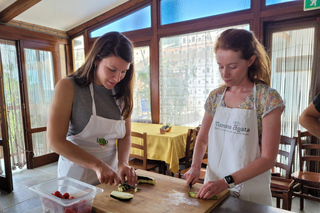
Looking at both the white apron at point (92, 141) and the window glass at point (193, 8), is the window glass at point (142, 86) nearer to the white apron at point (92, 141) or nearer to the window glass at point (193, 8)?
the window glass at point (193, 8)

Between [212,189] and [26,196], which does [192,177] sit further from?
[26,196]

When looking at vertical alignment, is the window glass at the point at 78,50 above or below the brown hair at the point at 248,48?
above

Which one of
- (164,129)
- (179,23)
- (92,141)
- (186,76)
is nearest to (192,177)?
(92,141)

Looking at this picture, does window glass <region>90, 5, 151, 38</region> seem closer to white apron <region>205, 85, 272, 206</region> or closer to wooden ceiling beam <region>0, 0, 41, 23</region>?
Result: wooden ceiling beam <region>0, 0, 41, 23</region>

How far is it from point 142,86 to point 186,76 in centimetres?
94

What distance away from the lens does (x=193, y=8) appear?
3596 millimetres

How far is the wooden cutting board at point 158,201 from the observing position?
3.09 ft

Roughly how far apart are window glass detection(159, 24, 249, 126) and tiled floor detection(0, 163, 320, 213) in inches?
72.4

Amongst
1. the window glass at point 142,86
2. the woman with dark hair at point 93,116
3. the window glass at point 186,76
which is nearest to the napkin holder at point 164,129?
the window glass at point 186,76

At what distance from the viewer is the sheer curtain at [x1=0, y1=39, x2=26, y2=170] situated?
154 inches

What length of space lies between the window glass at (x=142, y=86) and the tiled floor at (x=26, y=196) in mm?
1870

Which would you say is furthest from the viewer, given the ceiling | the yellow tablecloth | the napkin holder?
the ceiling

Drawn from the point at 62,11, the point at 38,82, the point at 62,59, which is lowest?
the point at 38,82

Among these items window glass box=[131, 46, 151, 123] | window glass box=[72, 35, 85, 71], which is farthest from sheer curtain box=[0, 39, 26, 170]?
window glass box=[131, 46, 151, 123]
